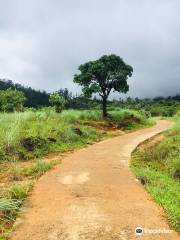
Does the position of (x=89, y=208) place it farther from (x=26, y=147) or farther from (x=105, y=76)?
(x=105, y=76)

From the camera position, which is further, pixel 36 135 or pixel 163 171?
pixel 36 135

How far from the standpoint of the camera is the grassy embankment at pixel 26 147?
8.89 metres

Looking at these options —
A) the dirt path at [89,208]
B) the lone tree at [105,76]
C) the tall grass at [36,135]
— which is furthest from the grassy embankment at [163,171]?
the lone tree at [105,76]

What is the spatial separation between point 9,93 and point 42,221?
50.9 meters

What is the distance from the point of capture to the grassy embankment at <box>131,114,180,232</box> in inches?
349

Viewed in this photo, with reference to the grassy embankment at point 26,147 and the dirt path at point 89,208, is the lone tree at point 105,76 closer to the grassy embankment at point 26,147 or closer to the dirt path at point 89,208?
the grassy embankment at point 26,147

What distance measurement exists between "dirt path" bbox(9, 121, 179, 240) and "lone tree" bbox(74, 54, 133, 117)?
20.2 meters

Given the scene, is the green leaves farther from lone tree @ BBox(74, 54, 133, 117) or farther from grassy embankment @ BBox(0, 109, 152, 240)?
grassy embankment @ BBox(0, 109, 152, 240)

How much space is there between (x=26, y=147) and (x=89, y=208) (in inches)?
327

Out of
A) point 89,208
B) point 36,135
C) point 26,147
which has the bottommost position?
point 89,208

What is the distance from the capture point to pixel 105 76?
33062 mm

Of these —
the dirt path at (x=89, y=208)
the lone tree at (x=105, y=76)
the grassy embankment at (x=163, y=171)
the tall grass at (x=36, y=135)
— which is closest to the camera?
the dirt path at (x=89, y=208)

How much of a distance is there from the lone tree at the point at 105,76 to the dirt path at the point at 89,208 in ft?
66.2

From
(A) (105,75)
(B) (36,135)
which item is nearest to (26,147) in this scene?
(B) (36,135)
